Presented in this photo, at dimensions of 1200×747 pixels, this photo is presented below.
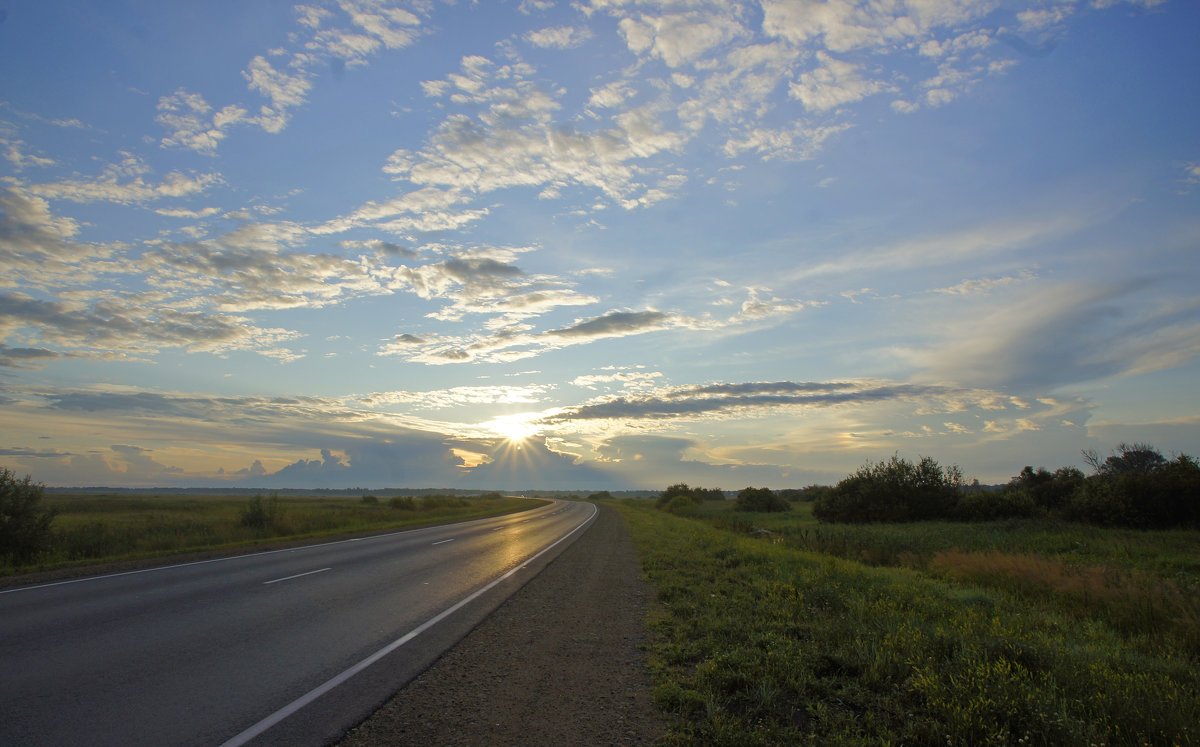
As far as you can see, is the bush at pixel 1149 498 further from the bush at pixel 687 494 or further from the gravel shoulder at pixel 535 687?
the bush at pixel 687 494

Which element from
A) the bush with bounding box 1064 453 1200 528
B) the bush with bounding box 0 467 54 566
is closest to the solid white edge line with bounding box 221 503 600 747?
the bush with bounding box 0 467 54 566

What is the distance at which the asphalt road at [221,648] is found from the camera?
471cm

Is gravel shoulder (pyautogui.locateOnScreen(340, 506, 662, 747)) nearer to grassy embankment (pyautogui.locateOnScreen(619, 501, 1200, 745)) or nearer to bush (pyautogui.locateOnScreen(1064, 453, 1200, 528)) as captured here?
grassy embankment (pyautogui.locateOnScreen(619, 501, 1200, 745))

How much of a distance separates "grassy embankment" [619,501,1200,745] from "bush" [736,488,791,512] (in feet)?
177

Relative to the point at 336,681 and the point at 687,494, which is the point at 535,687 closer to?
the point at 336,681

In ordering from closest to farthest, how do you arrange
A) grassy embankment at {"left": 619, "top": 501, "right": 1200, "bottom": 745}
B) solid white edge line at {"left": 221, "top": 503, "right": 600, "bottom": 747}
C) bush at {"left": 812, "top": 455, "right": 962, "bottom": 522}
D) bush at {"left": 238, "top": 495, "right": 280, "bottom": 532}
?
solid white edge line at {"left": 221, "top": 503, "right": 600, "bottom": 747} < grassy embankment at {"left": 619, "top": 501, "right": 1200, "bottom": 745} < bush at {"left": 238, "top": 495, "right": 280, "bottom": 532} < bush at {"left": 812, "top": 455, "right": 962, "bottom": 522}

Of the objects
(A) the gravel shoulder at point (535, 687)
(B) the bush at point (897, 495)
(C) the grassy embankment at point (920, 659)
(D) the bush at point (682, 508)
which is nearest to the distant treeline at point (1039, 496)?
(B) the bush at point (897, 495)

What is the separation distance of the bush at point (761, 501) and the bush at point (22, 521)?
2419 inches

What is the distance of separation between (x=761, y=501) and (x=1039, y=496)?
3015cm

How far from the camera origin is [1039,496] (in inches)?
1591

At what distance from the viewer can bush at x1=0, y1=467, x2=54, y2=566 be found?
16109 mm

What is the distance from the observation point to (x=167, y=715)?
15.9 feet

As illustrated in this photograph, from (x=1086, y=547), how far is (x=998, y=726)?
968 inches

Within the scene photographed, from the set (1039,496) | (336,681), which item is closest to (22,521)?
→ (336,681)
